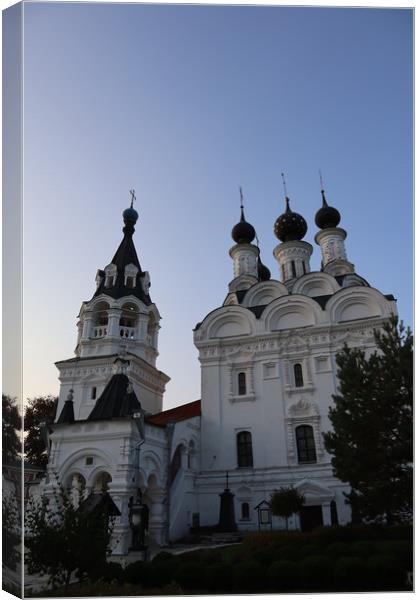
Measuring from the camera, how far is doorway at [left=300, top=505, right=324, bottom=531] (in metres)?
16.7

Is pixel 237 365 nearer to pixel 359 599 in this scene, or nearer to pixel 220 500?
pixel 220 500

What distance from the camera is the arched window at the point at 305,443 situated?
717 inches

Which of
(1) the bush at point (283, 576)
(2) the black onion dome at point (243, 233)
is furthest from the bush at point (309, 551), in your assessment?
(2) the black onion dome at point (243, 233)

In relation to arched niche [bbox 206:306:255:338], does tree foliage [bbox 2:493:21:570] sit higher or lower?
lower

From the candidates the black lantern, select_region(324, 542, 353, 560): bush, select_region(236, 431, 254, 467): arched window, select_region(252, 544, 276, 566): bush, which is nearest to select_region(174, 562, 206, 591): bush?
select_region(252, 544, 276, 566): bush

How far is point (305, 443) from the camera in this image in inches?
725

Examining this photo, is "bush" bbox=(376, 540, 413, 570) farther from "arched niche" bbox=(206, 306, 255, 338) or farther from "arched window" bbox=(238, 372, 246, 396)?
"arched niche" bbox=(206, 306, 255, 338)

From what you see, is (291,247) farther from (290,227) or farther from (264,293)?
(264,293)

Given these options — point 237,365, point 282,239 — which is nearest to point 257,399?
point 237,365

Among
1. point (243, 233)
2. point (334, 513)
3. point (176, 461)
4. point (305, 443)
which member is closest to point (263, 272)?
point (243, 233)

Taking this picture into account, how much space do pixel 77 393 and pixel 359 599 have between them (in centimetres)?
1668

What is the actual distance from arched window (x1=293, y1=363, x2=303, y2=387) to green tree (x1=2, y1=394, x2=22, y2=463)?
43.0 feet

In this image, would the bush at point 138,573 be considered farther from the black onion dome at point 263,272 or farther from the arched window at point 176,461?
the black onion dome at point 263,272

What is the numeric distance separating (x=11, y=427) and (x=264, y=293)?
54.4ft
